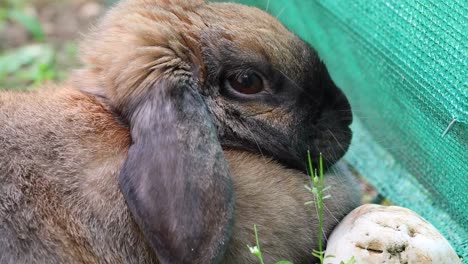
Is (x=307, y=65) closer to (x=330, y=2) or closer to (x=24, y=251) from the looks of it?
(x=330, y=2)

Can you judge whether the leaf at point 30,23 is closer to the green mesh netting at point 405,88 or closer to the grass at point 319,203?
the green mesh netting at point 405,88

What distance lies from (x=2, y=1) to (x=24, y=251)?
381cm

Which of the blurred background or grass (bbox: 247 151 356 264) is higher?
grass (bbox: 247 151 356 264)

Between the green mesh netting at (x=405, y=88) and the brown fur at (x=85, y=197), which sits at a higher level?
the green mesh netting at (x=405, y=88)

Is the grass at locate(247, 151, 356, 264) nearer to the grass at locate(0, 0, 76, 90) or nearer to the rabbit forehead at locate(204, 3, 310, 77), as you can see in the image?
the rabbit forehead at locate(204, 3, 310, 77)

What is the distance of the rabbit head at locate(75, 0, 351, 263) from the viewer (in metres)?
2.65

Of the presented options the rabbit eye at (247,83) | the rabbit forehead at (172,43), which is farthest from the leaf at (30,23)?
the rabbit eye at (247,83)

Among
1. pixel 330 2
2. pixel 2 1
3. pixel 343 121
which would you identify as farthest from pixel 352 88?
pixel 2 1

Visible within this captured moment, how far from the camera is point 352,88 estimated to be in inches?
161

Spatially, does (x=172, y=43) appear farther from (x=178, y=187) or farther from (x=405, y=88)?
(x=405, y=88)

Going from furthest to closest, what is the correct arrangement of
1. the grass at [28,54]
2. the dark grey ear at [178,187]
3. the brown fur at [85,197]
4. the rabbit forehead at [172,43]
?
1. the grass at [28,54]
2. the rabbit forehead at [172,43]
3. the brown fur at [85,197]
4. the dark grey ear at [178,187]

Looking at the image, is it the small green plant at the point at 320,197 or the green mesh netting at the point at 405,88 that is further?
the green mesh netting at the point at 405,88

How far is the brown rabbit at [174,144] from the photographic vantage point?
8.79 ft

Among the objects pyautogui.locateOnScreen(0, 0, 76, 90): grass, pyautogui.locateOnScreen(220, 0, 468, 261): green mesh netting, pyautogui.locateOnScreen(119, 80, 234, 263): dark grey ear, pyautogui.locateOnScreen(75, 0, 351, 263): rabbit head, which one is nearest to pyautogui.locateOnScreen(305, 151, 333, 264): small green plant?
pyautogui.locateOnScreen(75, 0, 351, 263): rabbit head
